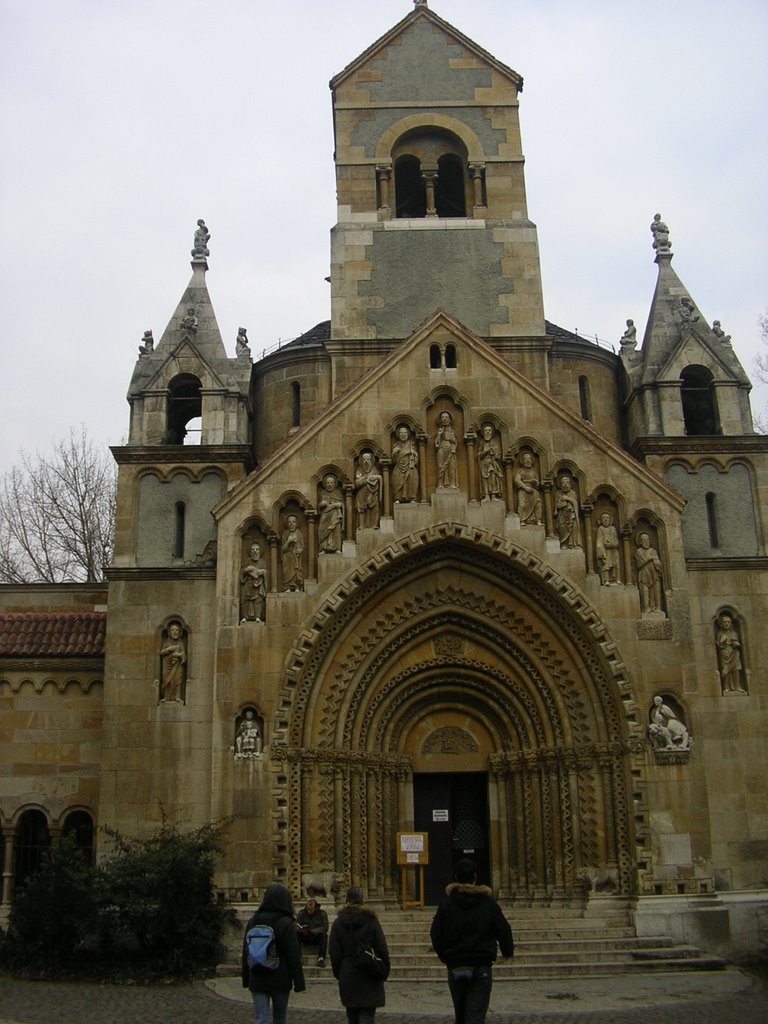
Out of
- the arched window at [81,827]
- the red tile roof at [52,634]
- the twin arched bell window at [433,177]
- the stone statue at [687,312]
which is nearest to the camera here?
the arched window at [81,827]

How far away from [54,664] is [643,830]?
11813 millimetres

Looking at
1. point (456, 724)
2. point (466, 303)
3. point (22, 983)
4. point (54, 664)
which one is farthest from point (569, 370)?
point (22, 983)

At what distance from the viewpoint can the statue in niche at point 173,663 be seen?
20781 millimetres

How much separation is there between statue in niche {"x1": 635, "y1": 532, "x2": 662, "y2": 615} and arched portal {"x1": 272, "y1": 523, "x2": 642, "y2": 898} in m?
1.14

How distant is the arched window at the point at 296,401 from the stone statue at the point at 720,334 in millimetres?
9755

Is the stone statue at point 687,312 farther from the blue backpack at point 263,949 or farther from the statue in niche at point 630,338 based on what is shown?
the blue backpack at point 263,949

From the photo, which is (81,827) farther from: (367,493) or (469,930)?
(469,930)

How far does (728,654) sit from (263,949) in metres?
13.3

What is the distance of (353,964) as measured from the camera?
10.3 m

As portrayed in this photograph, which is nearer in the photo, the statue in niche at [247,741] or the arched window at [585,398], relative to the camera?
the statue in niche at [247,741]

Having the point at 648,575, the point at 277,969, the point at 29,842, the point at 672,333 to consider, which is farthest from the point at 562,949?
the point at 672,333

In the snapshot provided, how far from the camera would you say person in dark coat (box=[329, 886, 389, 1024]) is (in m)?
10.2

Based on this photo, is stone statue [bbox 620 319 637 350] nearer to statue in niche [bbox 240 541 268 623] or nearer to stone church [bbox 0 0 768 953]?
stone church [bbox 0 0 768 953]

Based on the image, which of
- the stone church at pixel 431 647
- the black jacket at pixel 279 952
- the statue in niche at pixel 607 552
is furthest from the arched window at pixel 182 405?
the black jacket at pixel 279 952
